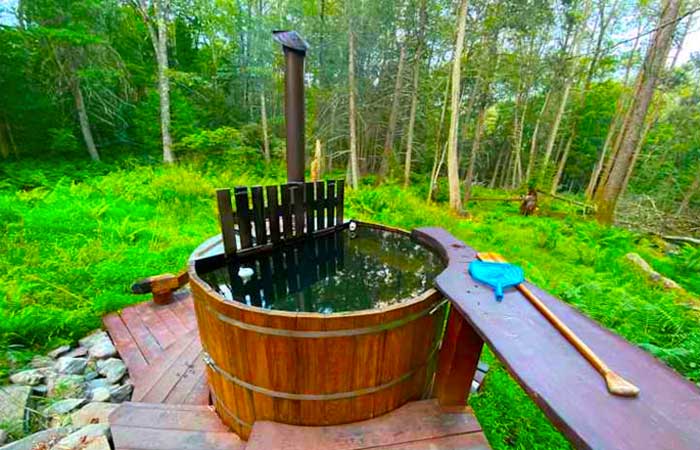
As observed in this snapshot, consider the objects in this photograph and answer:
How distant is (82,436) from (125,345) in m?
1.09

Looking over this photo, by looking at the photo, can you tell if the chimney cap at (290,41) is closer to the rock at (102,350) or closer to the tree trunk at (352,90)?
the rock at (102,350)

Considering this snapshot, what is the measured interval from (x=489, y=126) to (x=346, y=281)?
1911cm

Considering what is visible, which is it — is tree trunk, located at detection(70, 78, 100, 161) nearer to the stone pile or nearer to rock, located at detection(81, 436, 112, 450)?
the stone pile

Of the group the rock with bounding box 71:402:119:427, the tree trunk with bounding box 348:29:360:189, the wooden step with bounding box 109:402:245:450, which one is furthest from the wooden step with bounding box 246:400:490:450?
the tree trunk with bounding box 348:29:360:189

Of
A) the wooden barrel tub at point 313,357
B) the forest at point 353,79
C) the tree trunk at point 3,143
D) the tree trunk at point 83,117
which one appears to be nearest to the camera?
the wooden barrel tub at point 313,357

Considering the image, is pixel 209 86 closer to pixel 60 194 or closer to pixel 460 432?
pixel 60 194

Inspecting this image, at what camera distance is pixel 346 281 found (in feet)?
7.63

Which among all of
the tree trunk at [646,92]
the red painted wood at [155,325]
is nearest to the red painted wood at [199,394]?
the red painted wood at [155,325]

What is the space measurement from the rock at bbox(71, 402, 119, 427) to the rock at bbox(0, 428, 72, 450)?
0.13 metres

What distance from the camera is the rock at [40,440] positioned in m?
1.76

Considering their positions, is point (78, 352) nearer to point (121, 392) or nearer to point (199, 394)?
point (121, 392)

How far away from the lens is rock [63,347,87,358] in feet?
8.82

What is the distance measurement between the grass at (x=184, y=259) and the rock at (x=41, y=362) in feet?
0.31

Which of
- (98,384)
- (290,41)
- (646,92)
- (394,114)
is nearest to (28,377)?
(98,384)
